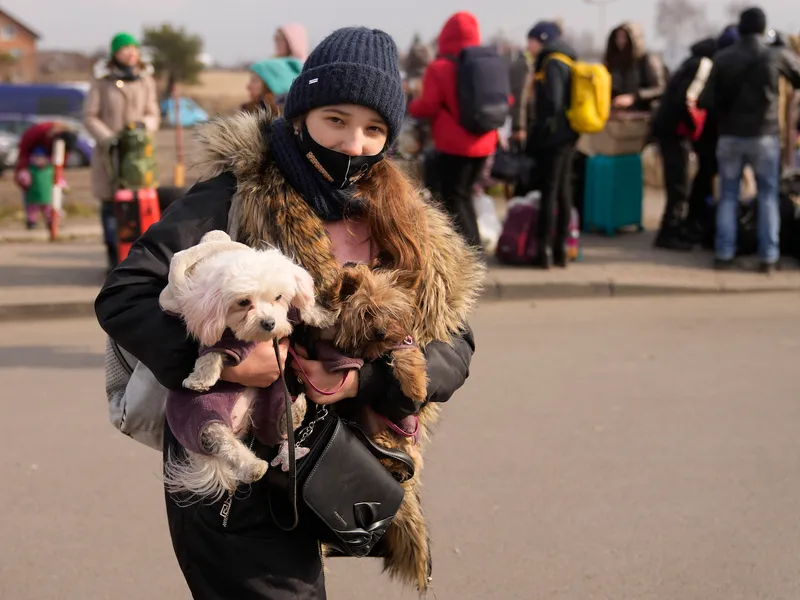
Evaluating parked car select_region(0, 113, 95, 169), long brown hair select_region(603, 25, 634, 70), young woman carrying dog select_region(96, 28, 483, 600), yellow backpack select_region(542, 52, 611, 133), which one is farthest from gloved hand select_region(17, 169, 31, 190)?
parked car select_region(0, 113, 95, 169)

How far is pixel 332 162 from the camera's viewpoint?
2.34 metres

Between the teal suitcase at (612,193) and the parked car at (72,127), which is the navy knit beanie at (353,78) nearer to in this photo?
Answer: the teal suitcase at (612,193)

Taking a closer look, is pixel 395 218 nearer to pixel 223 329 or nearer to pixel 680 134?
pixel 223 329

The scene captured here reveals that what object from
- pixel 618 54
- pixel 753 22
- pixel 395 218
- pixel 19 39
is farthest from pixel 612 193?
pixel 19 39

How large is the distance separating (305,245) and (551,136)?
23.0 ft

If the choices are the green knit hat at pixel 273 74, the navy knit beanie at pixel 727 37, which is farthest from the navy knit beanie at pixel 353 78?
the navy knit beanie at pixel 727 37

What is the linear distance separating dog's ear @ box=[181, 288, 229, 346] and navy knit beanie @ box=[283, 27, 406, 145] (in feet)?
1.78

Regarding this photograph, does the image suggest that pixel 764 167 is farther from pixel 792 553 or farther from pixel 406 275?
pixel 406 275

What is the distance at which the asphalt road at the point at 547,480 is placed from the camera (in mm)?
3953

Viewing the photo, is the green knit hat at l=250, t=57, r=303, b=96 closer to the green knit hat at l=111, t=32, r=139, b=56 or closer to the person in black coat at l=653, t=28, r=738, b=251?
the green knit hat at l=111, t=32, r=139, b=56

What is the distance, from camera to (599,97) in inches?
352

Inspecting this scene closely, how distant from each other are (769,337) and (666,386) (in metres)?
Answer: 1.62

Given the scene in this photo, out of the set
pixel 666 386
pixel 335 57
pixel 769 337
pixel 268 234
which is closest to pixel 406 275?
pixel 268 234

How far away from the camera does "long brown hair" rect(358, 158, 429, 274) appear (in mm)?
2350
